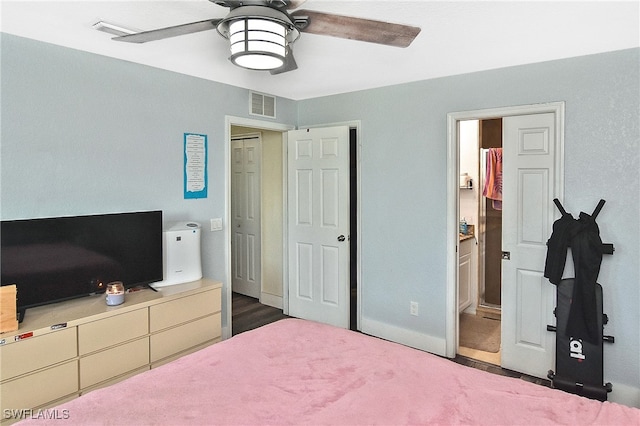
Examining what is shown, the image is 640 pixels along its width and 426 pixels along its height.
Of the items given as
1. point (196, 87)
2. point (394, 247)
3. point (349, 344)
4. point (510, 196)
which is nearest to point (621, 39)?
point (510, 196)

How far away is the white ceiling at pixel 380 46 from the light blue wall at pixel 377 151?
0.47ft

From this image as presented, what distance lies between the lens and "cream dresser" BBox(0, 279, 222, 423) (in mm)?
2193

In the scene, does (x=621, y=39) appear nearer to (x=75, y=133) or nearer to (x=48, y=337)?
(x=75, y=133)

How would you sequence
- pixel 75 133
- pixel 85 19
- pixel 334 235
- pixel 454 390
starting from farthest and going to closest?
pixel 334 235
pixel 75 133
pixel 85 19
pixel 454 390

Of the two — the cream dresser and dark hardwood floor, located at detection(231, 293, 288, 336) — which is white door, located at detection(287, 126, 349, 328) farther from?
the cream dresser

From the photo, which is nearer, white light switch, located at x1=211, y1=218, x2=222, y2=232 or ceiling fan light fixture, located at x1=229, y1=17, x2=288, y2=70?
ceiling fan light fixture, located at x1=229, y1=17, x2=288, y2=70

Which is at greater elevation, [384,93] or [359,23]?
[384,93]

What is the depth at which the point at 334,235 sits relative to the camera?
4109 millimetres

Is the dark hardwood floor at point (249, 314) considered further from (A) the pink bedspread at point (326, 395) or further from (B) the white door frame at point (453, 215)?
(A) the pink bedspread at point (326, 395)

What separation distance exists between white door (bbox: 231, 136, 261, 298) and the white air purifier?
172 centimetres

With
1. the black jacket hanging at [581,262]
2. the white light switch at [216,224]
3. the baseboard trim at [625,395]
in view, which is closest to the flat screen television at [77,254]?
the white light switch at [216,224]

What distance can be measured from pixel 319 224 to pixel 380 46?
1986 mm

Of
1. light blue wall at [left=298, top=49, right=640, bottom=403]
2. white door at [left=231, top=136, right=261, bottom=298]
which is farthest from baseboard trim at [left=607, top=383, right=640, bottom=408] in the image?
white door at [left=231, top=136, right=261, bottom=298]

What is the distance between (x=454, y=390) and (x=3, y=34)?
3151 millimetres
